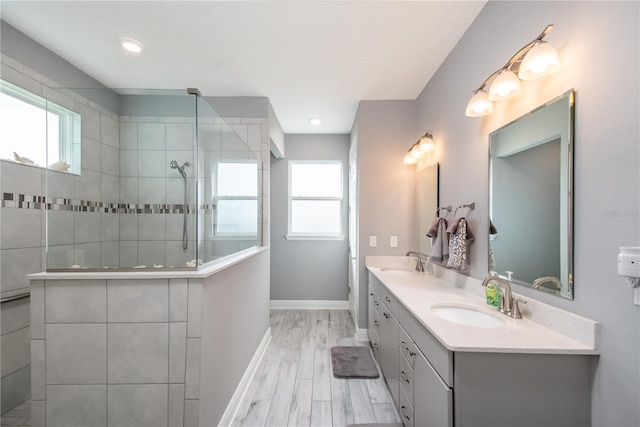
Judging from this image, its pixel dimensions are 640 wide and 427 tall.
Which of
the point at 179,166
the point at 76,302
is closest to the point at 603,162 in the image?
the point at 179,166

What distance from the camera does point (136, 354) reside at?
1.33 metres

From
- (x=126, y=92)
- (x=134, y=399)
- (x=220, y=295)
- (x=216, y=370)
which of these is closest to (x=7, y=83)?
(x=126, y=92)

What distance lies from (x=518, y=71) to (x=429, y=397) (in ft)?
5.60

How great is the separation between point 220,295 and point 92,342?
652 mm

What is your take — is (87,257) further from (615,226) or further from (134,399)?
(615,226)

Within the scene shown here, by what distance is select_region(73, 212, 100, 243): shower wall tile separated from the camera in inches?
63.9

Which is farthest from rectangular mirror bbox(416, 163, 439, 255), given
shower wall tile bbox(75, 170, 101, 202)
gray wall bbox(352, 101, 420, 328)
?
shower wall tile bbox(75, 170, 101, 202)

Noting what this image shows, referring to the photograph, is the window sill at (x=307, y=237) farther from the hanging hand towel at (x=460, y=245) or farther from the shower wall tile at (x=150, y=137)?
the shower wall tile at (x=150, y=137)

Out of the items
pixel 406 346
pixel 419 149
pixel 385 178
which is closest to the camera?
pixel 406 346

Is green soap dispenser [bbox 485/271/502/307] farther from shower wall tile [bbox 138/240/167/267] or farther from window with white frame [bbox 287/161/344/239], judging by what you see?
window with white frame [bbox 287/161/344/239]

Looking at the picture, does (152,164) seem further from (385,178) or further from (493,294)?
(493,294)

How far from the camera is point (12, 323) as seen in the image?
173 centimetres

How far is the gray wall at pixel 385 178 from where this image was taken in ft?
9.35

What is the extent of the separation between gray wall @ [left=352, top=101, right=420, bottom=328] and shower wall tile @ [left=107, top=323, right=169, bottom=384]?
2026mm
